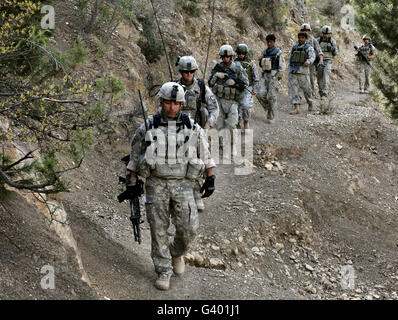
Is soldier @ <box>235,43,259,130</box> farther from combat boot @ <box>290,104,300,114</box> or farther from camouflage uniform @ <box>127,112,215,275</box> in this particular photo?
camouflage uniform @ <box>127,112,215,275</box>

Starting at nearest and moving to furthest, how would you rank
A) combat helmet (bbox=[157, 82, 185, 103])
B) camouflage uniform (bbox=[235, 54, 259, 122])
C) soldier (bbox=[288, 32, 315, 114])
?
combat helmet (bbox=[157, 82, 185, 103]) < camouflage uniform (bbox=[235, 54, 259, 122]) < soldier (bbox=[288, 32, 315, 114])

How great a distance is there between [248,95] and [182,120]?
507 cm

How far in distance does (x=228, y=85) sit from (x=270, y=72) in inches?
118

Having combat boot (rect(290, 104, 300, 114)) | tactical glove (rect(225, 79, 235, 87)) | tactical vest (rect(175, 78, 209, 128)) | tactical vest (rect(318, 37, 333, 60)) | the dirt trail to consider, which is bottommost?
the dirt trail

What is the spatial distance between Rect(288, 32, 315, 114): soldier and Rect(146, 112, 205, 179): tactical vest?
778cm

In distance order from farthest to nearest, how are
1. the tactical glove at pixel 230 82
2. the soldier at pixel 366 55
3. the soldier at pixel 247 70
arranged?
the soldier at pixel 366 55, the soldier at pixel 247 70, the tactical glove at pixel 230 82

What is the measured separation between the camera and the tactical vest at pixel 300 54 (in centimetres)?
1173

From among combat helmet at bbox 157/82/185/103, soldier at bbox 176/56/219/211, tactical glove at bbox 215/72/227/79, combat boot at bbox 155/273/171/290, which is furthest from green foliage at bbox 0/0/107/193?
tactical glove at bbox 215/72/227/79

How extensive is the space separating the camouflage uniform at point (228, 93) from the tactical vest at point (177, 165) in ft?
12.8

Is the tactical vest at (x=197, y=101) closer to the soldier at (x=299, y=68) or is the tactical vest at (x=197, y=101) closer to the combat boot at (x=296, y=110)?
the soldier at (x=299, y=68)

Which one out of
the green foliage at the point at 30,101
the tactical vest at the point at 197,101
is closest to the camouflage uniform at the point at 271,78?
the tactical vest at the point at 197,101

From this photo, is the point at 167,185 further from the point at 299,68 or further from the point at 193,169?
the point at 299,68

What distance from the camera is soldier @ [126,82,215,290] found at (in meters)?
4.64
